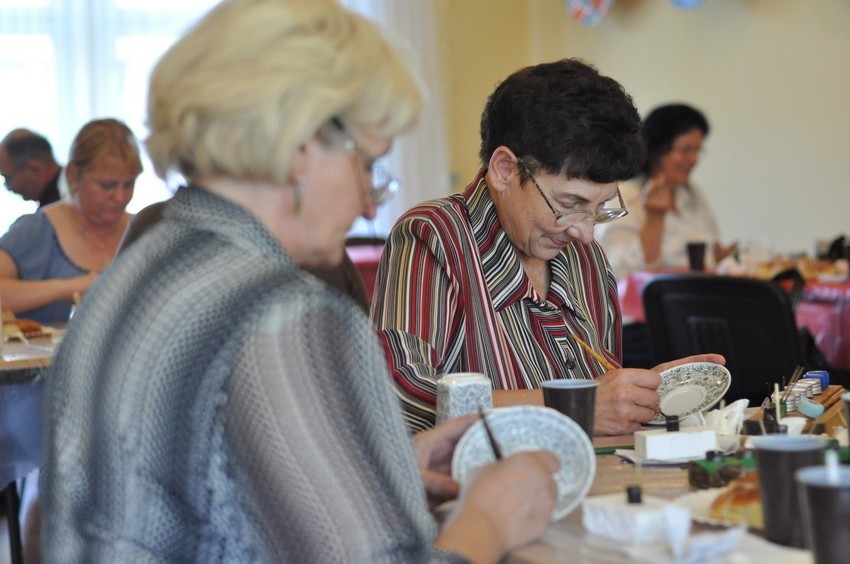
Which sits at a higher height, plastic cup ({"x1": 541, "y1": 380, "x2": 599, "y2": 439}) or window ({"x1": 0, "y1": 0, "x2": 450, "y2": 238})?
window ({"x1": 0, "y1": 0, "x2": 450, "y2": 238})

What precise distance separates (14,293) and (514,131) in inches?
76.8

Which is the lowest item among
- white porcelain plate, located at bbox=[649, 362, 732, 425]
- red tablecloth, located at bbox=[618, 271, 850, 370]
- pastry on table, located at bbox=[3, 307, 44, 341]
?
red tablecloth, located at bbox=[618, 271, 850, 370]

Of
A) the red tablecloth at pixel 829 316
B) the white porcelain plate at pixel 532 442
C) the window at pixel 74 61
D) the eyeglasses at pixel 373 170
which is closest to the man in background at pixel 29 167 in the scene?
the window at pixel 74 61

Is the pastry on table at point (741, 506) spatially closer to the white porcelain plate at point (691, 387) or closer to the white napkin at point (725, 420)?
the white napkin at point (725, 420)

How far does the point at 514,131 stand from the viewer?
6.46 ft

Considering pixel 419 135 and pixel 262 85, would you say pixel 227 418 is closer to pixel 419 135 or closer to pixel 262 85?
pixel 262 85

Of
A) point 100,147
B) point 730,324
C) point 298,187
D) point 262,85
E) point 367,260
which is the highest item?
point 262,85

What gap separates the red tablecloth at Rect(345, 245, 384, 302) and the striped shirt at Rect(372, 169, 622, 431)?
2.39 metres

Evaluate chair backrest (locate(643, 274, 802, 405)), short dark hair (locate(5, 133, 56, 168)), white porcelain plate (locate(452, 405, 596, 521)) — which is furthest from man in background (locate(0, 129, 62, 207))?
white porcelain plate (locate(452, 405, 596, 521))

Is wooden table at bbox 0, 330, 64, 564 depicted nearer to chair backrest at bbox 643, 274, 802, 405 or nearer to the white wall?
chair backrest at bbox 643, 274, 802, 405

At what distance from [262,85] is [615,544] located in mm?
555

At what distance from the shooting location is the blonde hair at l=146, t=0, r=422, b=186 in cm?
103

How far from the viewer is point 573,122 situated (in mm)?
1902

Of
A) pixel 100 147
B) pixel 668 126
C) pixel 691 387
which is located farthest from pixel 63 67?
pixel 691 387
